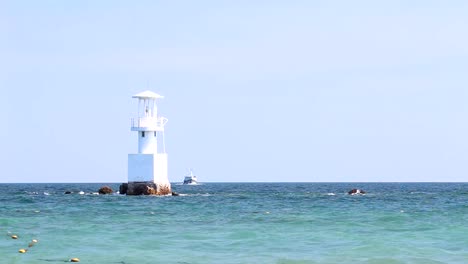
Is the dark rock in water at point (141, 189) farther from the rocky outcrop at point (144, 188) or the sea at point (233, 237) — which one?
the sea at point (233, 237)

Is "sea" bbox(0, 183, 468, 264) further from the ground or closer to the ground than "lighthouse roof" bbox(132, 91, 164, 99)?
closer to the ground

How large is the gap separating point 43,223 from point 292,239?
1304cm

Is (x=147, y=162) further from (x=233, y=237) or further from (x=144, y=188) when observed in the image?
(x=233, y=237)

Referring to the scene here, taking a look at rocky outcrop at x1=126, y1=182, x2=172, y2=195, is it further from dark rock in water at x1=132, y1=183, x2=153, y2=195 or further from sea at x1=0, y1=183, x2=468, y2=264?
sea at x1=0, y1=183, x2=468, y2=264

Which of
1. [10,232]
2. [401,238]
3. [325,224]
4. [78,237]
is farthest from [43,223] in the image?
[401,238]

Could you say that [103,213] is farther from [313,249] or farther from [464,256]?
[464,256]

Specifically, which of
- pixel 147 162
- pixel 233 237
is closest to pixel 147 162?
pixel 147 162

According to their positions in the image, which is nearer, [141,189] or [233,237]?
[233,237]

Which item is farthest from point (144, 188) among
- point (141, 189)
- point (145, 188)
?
point (141, 189)

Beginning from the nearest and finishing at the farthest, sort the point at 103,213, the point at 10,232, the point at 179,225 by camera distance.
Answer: the point at 10,232 → the point at 179,225 → the point at 103,213

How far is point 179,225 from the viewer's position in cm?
3725

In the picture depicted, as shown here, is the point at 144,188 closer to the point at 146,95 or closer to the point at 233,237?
the point at 146,95

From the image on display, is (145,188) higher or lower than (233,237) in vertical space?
higher

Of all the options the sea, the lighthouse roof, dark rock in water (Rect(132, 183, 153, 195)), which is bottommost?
the sea
